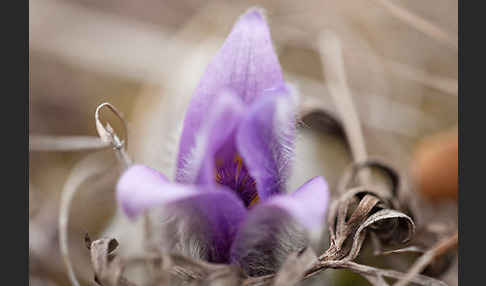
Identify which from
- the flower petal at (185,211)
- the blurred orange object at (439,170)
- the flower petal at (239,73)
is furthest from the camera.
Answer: the blurred orange object at (439,170)

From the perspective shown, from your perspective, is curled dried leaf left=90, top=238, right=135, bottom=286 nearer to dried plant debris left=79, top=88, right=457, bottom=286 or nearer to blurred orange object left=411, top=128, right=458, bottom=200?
dried plant debris left=79, top=88, right=457, bottom=286

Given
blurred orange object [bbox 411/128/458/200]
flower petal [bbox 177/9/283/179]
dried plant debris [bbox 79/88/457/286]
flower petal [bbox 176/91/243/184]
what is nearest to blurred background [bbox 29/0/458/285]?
blurred orange object [bbox 411/128/458/200]

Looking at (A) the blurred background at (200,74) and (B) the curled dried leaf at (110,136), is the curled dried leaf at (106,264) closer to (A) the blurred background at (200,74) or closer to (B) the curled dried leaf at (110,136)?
(B) the curled dried leaf at (110,136)

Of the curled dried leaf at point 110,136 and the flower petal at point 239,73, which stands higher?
the flower petal at point 239,73

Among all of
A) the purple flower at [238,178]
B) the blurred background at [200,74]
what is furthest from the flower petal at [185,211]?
the blurred background at [200,74]

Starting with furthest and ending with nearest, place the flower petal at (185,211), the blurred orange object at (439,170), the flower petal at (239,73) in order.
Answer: the blurred orange object at (439,170) < the flower petal at (239,73) < the flower petal at (185,211)

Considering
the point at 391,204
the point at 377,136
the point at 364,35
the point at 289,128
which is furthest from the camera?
the point at 364,35

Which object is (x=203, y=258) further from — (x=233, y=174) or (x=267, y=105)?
(x=267, y=105)

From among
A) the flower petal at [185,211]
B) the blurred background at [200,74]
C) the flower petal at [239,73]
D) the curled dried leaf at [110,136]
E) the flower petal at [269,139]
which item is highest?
the blurred background at [200,74]

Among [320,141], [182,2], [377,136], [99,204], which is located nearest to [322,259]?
[320,141]
